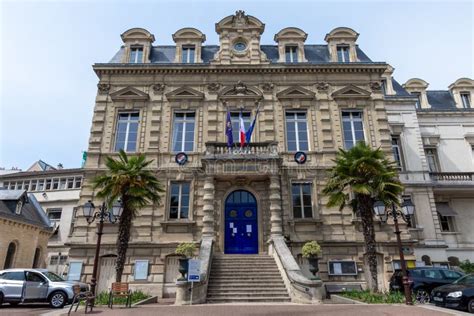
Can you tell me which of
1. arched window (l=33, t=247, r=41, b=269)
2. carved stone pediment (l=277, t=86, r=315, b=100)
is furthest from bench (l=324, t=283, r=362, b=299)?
arched window (l=33, t=247, r=41, b=269)

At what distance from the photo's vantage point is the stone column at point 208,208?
56.3 ft

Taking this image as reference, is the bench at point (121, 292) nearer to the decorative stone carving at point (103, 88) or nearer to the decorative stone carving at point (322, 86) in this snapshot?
the decorative stone carving at point (103, 88)

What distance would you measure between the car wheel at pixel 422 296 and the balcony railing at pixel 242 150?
905 cm

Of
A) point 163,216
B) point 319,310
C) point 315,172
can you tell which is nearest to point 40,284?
point 163,216

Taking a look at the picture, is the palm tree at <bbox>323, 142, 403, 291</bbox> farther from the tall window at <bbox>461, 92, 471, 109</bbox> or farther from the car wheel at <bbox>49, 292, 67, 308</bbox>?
the tall window at <bbox>461, 92, 471, 109</bbox>

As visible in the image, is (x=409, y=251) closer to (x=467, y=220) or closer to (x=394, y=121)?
(x=467, y=220)

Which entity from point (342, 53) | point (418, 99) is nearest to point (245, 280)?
point (342, 53)

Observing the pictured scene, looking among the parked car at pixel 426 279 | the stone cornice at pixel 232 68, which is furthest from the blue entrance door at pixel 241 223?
the stone cornice at pixel 232 68

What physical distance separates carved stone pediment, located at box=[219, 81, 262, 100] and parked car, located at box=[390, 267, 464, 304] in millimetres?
12930

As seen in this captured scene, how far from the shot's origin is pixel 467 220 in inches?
930

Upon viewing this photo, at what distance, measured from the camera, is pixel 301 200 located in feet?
60.9

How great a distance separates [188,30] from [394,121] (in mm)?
17085

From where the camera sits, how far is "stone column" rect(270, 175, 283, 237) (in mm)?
16953

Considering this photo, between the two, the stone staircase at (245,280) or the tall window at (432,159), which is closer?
the stone staircase at (245,280)
